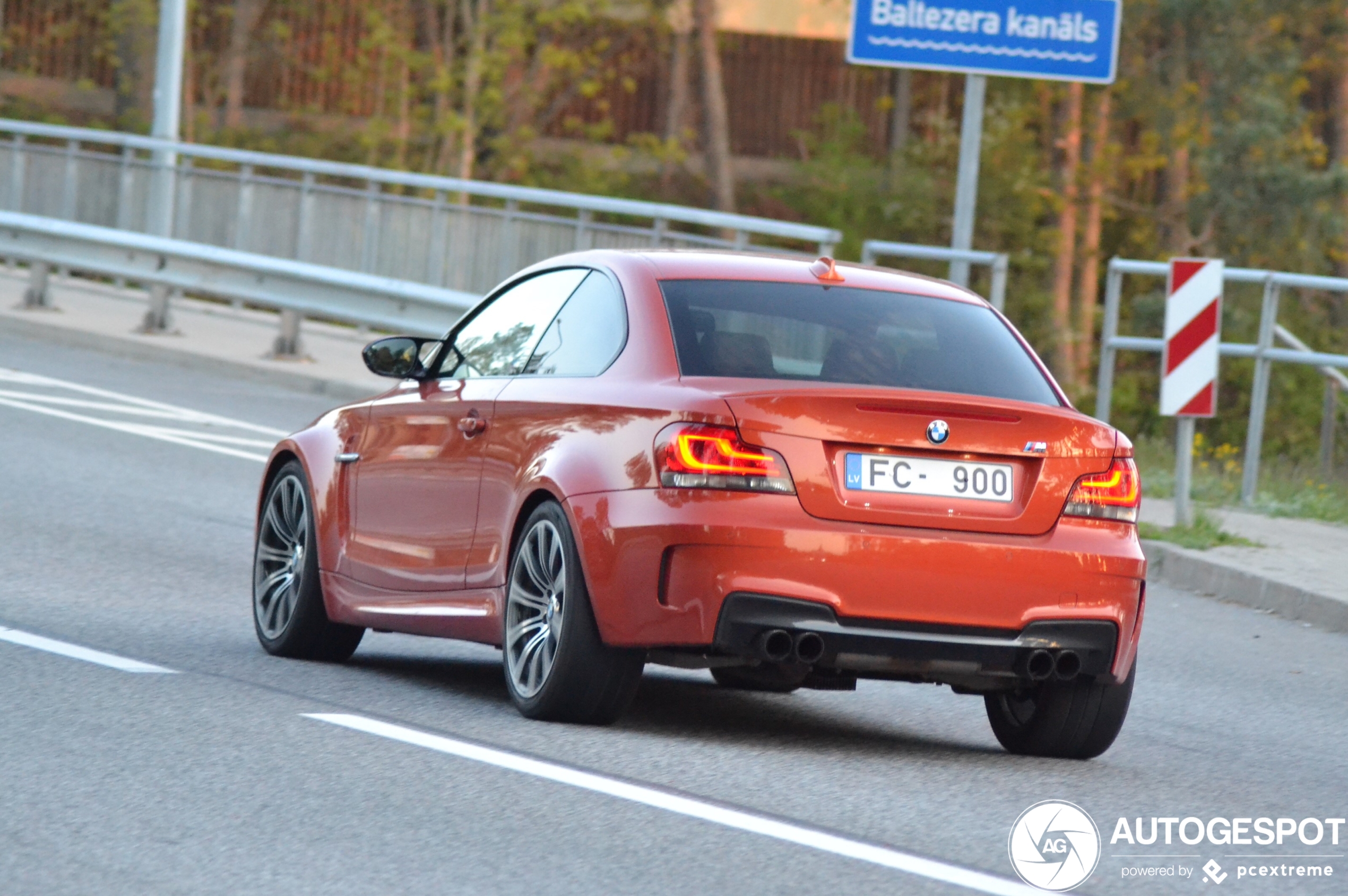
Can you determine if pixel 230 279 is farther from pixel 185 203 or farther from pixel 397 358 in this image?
pixel 397 358

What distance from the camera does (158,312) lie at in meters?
21.5

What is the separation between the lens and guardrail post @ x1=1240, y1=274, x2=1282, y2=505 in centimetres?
1473

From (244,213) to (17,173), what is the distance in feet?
12.5

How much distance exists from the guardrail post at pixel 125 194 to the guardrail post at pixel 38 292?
6.02 feet

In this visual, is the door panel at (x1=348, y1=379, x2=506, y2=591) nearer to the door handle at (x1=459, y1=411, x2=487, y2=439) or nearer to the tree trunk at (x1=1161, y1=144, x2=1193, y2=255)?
the door handle at (x1=459, y1=411, x2=487, y2=439)

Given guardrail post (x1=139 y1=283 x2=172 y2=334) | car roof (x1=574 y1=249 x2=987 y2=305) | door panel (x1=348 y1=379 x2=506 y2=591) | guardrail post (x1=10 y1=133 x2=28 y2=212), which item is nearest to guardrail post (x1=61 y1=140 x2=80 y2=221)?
guardrail post (x1=10 y1=133 x2=28 y2=212)

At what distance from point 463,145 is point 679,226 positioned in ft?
14.0

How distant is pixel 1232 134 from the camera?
30.5m

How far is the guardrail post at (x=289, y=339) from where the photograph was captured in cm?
2025

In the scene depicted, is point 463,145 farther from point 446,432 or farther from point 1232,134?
point 446,432

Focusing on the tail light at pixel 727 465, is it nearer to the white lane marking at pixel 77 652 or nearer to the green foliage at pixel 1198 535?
the white lane marking at pixel 77 652

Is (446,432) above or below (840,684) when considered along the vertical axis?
above

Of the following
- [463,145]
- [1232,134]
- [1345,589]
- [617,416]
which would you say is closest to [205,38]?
[463,145]

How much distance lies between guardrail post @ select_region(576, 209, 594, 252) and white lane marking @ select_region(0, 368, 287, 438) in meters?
4.30
